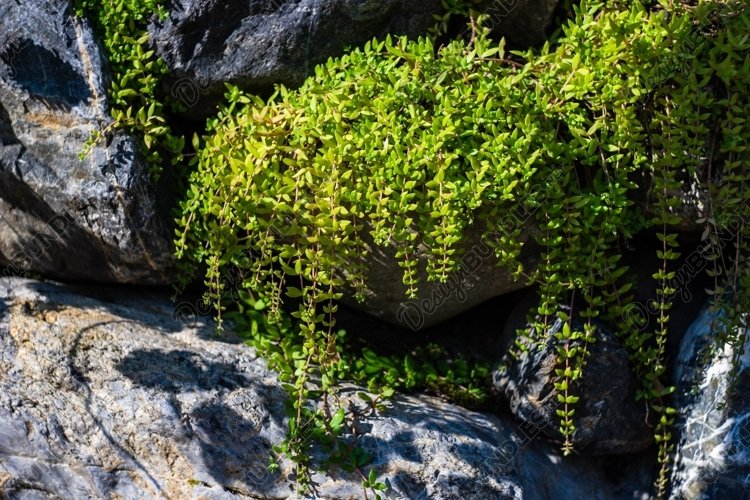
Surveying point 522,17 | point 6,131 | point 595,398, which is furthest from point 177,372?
point 522,17

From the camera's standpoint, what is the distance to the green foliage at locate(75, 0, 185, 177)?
371 cm

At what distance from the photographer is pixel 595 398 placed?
3662 millimetres

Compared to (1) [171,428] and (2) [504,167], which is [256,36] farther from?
(1) [171,428]

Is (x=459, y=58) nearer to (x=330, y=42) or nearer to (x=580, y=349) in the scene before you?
(x=330, y=42)

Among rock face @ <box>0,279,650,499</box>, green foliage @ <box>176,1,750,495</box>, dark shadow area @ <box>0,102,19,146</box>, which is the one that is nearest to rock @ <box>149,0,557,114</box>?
green foliage @ <box>176,1,750,495</box>

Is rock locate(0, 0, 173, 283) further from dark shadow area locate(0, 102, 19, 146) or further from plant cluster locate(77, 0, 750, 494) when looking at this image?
plant cluster locate(77, 0, 750, 494)

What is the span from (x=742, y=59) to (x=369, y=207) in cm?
163

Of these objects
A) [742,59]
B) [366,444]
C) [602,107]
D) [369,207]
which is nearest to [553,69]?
[602,107]

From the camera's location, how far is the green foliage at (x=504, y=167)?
3412 mm

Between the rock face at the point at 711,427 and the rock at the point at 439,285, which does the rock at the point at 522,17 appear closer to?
the rock at the point at 439,285

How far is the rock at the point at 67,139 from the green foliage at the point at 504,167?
0.24 metres

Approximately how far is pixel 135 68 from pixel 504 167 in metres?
1.65

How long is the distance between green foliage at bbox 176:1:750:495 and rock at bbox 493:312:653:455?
0.05 m

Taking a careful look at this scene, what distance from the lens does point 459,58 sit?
3.56 metres
